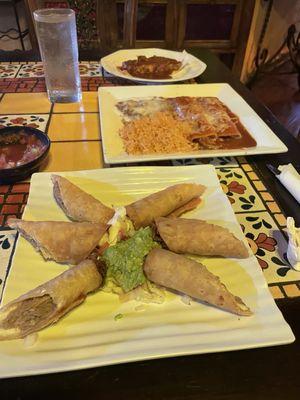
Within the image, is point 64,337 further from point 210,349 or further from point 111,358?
point 210,349

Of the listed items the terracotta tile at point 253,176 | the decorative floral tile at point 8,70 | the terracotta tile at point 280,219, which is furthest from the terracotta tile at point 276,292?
the decorative floral tile at point 8,70

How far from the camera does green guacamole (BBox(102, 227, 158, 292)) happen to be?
33.0 inches

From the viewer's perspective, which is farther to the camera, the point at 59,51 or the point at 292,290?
the point at 59,51

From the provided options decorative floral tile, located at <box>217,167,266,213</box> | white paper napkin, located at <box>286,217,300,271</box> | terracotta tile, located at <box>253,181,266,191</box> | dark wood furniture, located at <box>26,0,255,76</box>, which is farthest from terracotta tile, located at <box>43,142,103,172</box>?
dark wood furniture, located at <box>26,0,255,76</box>

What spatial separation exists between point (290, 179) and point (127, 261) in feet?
2.22

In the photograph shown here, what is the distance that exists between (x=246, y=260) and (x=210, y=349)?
28 cm

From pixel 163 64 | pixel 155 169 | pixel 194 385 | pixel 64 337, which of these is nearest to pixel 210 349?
pixel 194 385

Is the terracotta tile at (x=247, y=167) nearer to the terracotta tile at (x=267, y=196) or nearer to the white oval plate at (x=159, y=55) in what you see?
the terracotta tile at (x=267, y=196)

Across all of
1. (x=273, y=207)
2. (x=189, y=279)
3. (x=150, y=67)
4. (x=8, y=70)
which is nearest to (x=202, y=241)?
(x=189, y=279)

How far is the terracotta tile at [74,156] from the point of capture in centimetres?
131

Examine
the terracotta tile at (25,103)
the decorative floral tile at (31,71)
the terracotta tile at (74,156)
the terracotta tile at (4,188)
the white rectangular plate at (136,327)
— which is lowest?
the decorative floral tile at (31,71)

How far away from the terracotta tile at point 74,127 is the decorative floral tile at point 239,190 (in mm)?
571

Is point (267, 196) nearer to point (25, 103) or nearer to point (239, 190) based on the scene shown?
point (239, 190)

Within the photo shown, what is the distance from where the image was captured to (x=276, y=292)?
0.88 m
